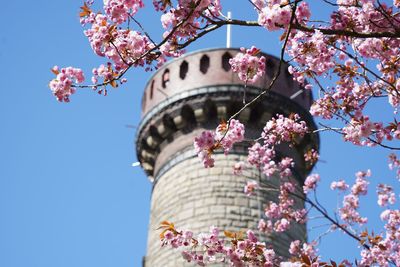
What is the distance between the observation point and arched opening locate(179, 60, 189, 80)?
1284 cm

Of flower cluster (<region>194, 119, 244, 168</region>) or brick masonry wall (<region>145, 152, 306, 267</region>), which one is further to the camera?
brick masonry wall (<region>145, 152, 306, 267</region>)

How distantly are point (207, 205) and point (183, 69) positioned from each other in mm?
3570

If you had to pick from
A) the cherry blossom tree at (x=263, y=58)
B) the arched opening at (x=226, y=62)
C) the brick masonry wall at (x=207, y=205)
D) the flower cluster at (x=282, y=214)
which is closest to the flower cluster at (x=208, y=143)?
the cherry blossom tree at (x=263, y=58)

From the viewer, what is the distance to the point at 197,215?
34.1 ft

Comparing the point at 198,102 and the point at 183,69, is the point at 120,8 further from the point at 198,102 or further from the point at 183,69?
the point at 183,69

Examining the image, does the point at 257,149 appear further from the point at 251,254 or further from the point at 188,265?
the point at 251,254


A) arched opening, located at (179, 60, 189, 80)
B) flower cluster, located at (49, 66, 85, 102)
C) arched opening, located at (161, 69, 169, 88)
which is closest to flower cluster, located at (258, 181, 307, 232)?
arched opening, located at (179, 60, 189, 80)

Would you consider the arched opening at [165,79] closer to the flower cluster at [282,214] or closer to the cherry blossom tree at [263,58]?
the flower cluster at [282,214]

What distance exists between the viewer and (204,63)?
42.0 ft

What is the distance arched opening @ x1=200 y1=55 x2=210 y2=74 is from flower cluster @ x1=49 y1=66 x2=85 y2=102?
7.64 metres

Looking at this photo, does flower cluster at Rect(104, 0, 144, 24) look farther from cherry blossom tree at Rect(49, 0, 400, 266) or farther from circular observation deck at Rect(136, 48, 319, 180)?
circular observation deck at Rect(136, 48, 319, 180)

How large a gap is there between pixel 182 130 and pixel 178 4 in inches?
311

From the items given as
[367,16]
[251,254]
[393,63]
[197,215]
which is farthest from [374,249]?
[197,215]

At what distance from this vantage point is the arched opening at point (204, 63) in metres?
12.6
